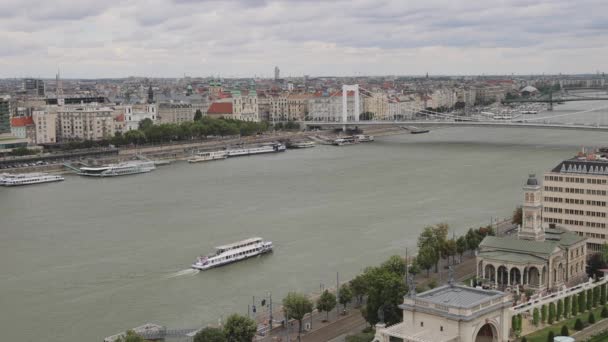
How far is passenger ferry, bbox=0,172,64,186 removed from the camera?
23266mm

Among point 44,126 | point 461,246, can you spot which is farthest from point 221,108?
point 461,246

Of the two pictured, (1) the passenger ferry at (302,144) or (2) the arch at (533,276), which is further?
(1) the passenger ferry at (302,144)

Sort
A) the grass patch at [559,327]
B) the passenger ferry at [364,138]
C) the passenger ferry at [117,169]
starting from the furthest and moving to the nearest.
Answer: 1. the passenger ferry at [364,138]
2. the passenger ferry at [117,169]
3. the grass patch at [559,327]

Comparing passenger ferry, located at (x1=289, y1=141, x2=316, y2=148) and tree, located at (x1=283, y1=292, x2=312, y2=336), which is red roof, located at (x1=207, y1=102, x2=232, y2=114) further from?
tree, located at (x1=283, y1=292, x2=312, y2=336)

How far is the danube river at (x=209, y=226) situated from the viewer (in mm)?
11000

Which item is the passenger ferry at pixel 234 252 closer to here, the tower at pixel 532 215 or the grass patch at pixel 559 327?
the tower at pixel 532 215

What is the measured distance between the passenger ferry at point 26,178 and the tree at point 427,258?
591 inches

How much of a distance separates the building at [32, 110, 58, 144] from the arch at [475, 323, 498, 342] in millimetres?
26454

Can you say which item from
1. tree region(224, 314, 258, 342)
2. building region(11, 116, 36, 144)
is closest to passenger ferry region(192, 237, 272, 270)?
tree region(224, 314, 258, 342)

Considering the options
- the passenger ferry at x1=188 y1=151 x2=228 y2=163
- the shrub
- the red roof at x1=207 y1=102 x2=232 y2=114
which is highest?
the red roof at x1=207 y1=102 x2=232 y2=114

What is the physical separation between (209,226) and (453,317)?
8.71 m

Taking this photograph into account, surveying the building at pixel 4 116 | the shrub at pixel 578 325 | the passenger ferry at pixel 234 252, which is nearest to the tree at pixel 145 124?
the building at pixel 4 116

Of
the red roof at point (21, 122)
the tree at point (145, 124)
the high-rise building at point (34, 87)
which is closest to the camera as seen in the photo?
the red roof at point (21, 122)

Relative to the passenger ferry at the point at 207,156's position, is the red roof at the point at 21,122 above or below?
above
